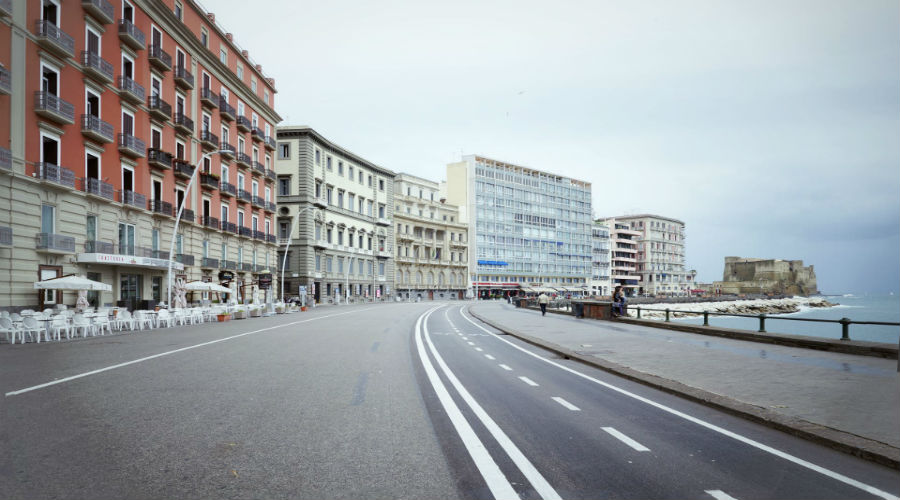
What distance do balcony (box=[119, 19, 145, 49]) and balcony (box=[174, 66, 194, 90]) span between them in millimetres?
4228

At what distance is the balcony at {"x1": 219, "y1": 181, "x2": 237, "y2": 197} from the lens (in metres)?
43.3

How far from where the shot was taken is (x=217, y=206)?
1695 inches

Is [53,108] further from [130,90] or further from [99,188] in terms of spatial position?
[130,90]

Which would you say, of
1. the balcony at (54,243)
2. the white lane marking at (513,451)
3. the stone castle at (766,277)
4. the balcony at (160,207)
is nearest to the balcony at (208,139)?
the balcony at (160,207)

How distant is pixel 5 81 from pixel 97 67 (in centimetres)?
590

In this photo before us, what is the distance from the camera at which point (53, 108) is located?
82.2ft

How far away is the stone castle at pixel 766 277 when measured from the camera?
160750mm

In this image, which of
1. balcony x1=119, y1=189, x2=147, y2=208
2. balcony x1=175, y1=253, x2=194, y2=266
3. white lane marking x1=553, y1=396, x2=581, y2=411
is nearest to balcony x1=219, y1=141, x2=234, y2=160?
balcony x1=175, y1=253, x2=194, y2=266

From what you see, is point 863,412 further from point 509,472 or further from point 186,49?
point 186,49

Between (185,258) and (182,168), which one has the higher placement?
(182,168)

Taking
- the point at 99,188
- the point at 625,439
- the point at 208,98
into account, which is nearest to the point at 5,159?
the point at 99,188

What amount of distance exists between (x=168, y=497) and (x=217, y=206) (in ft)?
140

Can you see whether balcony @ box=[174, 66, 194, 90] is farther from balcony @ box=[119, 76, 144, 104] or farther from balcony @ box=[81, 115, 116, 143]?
balcony @ box=[81, 115, 116, 143]

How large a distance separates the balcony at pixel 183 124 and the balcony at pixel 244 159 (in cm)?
820
